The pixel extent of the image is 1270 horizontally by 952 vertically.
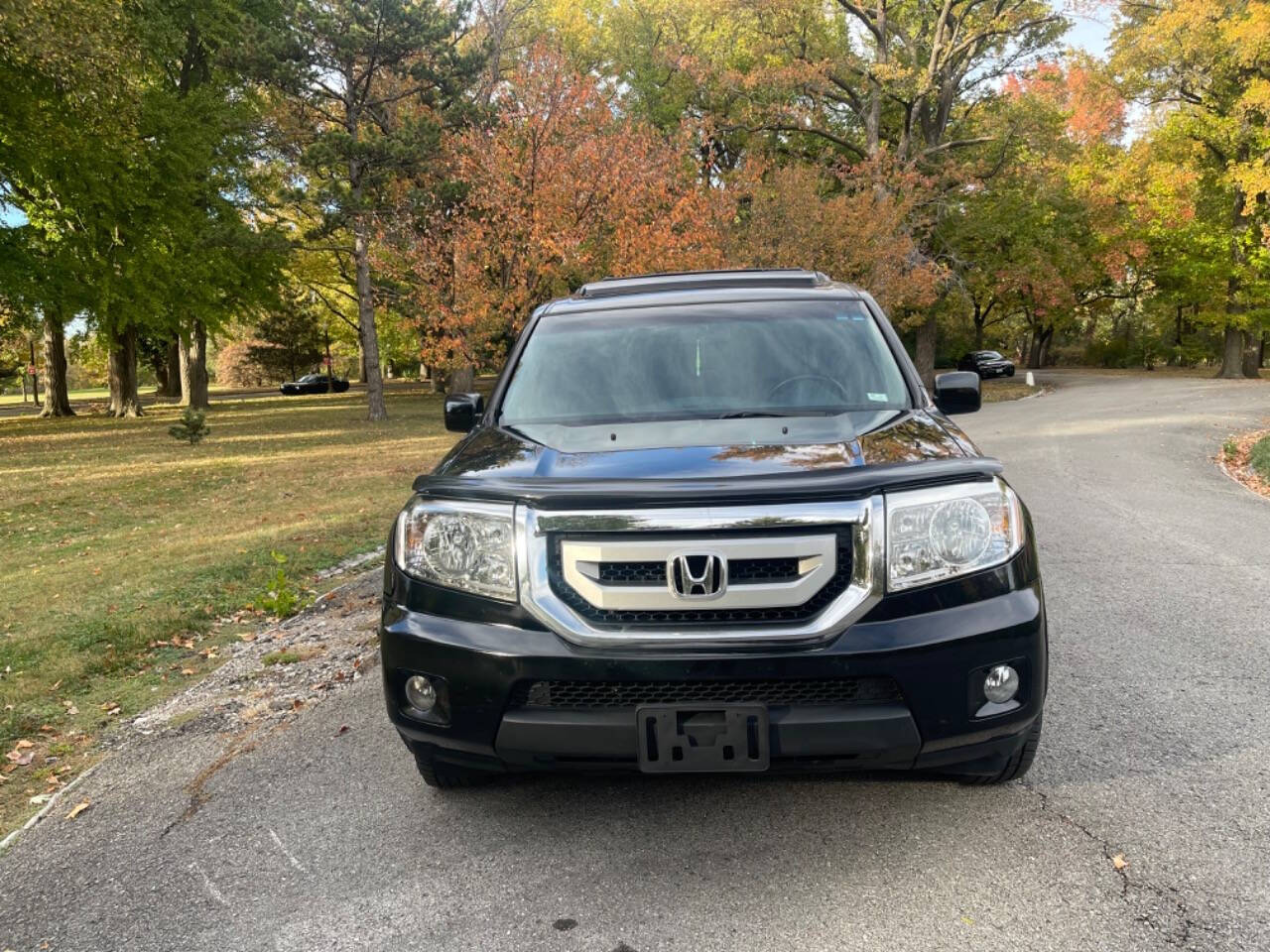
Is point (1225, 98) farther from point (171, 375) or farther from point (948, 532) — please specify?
point (171, 375)

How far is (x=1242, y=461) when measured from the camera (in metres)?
11.6

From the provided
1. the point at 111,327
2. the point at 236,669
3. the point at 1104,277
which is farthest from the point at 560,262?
Answer: the point at 1104,277

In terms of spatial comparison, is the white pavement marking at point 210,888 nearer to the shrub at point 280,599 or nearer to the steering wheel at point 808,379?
the steering wheel at point 808,379

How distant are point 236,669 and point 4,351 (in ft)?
239

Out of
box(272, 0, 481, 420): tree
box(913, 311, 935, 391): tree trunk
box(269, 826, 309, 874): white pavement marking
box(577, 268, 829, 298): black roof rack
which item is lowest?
box(269, 826, 309, 874): white pavement marking

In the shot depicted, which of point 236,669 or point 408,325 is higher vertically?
point 408,325

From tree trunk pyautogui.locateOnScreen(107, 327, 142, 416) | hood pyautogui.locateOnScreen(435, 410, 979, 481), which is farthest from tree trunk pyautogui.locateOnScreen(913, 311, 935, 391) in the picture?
hood pyautogui.locateOnScreen(435, 410, 979, 481)

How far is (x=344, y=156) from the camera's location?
2191cm

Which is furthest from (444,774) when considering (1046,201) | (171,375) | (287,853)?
(171,375)

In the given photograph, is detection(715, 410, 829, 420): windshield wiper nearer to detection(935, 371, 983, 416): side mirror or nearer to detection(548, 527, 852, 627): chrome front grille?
detection(548, 527, 852, 627): chrome front grille

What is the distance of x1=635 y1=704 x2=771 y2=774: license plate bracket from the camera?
243cm

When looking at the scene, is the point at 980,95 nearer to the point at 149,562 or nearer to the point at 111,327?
the point at 111,327

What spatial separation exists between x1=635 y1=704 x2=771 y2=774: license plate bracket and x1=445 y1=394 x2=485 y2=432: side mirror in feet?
7.30

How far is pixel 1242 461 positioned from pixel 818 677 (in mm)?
11937
